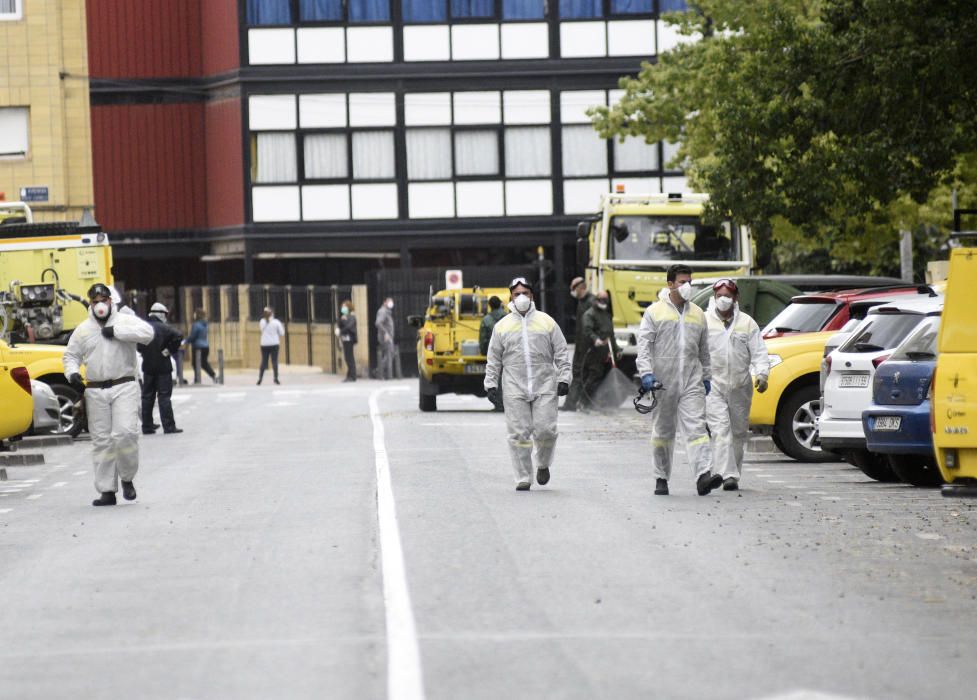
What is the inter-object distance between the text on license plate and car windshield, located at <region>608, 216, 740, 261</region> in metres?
16.8

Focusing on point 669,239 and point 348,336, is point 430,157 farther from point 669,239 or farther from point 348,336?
point 669,239

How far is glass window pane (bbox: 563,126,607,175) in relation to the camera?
Answer: 5053 cm

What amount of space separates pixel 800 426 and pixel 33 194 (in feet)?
98.0

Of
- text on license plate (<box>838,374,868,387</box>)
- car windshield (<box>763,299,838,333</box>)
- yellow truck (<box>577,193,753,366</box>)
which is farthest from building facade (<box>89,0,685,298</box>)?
text on license plate (<box>838,374,868,387</box>)

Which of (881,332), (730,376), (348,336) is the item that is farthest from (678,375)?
(348,336)

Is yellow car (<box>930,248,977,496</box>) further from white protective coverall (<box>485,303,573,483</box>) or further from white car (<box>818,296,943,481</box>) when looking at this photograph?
white protective coverall (<box>485,303,573,483</box>)

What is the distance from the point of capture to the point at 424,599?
1012 cm

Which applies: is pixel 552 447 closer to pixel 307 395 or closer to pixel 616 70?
pixel 307 395

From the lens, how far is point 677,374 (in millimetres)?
16312

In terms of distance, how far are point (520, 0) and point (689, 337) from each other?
3480cm

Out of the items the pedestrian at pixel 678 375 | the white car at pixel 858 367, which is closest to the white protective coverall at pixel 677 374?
the pedestrian at pixel 678 375

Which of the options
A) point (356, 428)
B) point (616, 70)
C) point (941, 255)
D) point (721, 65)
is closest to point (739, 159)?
point (721, 65)

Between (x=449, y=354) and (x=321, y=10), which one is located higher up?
(x=321, y=10)

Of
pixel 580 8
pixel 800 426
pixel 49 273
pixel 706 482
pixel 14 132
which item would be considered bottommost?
pixel 706 482
